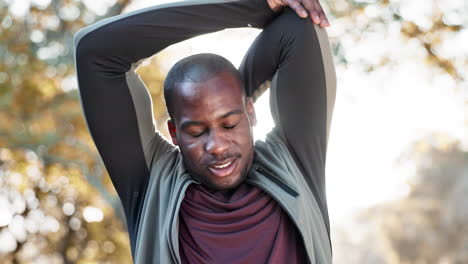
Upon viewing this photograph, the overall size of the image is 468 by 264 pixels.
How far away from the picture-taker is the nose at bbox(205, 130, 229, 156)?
2.27m

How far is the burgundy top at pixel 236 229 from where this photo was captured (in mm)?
2242

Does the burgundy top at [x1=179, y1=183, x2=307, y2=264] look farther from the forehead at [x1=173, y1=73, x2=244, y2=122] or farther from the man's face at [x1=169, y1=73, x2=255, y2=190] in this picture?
the forehead at [x1=173, y1=73, x2=244, y2=122]

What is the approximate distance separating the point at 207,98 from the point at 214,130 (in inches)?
4.1

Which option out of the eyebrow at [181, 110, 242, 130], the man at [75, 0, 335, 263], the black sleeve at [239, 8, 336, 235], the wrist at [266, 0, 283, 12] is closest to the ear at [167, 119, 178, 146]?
the man at [75, 0, 335, 263]

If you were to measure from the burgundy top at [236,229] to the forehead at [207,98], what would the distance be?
0.26 meters

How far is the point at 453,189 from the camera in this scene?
29594 mm

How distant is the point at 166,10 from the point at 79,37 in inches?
12.0

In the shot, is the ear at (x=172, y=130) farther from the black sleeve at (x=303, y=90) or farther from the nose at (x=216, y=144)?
the black sleeve at (x=303, y=90)

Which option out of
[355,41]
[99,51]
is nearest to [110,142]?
[99,51]

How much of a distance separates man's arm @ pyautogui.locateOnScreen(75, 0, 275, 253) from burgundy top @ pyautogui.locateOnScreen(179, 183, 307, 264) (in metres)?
0.23

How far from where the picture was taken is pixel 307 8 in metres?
2.45

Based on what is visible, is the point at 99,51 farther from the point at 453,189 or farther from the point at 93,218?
the point at 453,189

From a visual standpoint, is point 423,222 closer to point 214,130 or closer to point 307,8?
point 307,8

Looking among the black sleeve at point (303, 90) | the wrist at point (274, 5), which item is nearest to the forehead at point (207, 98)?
the black sleeve at point (303, 90)
